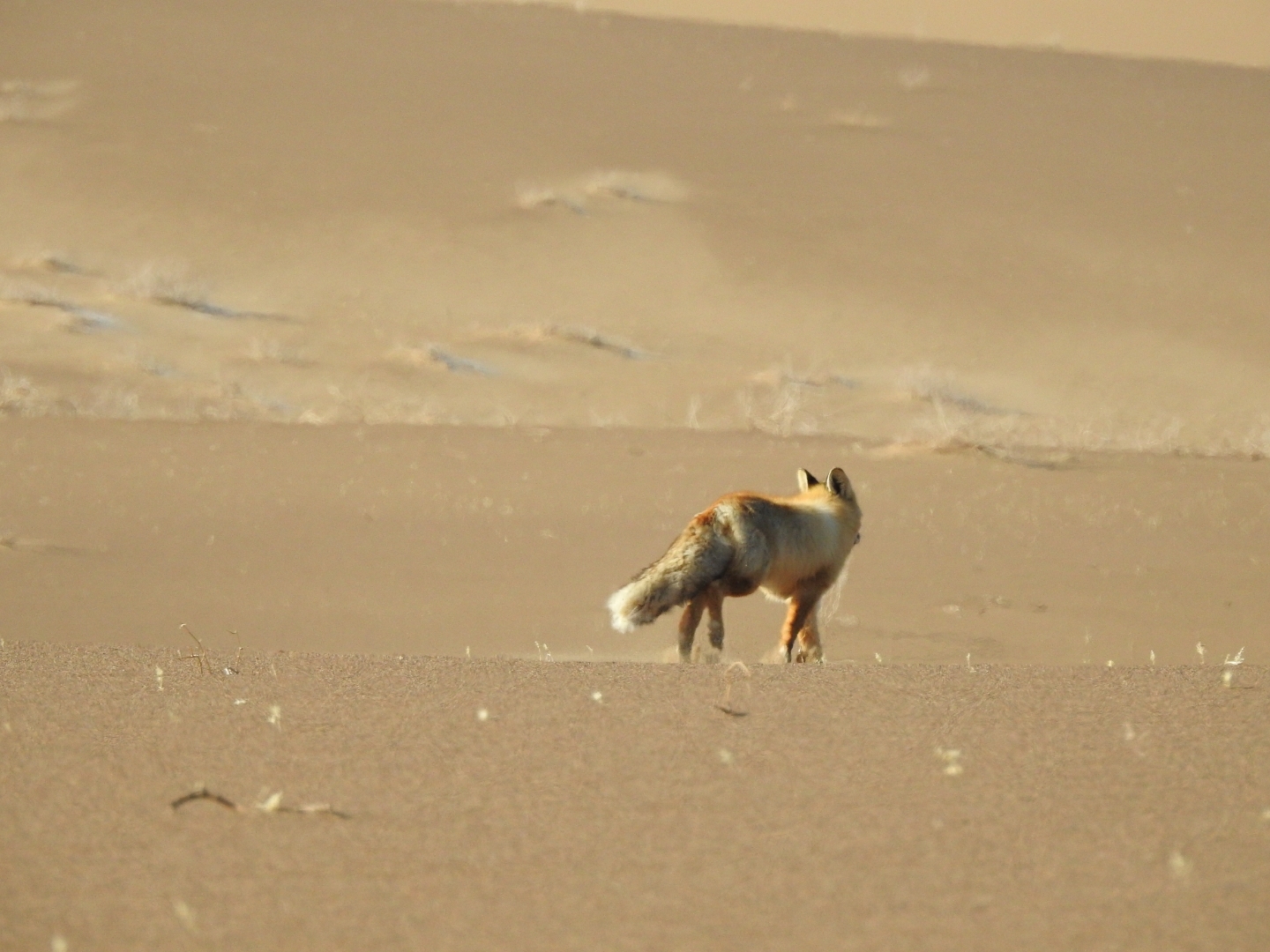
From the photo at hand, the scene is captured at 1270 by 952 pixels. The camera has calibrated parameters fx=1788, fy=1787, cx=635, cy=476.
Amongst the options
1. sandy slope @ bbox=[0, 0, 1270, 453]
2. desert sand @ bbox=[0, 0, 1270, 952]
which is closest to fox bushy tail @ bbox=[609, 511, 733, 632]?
desert sand @ bbox=[0, 0, 1270, 952]

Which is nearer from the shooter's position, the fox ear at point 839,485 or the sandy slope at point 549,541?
the fox ear at point 839,485

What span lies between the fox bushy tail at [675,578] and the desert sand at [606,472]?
42.8 inches

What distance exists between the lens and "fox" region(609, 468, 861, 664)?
7418 millimetres

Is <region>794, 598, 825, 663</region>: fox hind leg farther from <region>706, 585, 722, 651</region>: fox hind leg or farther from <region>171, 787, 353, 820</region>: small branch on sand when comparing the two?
<region>171, 787, 353, 820</region>: small branch on sand

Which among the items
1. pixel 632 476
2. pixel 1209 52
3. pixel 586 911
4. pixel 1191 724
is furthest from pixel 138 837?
pixel 1209 52

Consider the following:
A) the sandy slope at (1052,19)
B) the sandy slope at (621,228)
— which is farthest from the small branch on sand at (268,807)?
the sandy slope at (1052,19)

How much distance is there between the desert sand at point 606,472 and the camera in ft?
13.7

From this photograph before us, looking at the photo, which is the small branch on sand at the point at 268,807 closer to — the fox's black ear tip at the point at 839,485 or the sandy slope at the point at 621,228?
the fox's black ear tip at the point at 839,485

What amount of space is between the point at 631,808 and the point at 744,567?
312cm

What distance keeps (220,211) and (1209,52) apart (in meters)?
30.7

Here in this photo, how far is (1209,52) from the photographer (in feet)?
158

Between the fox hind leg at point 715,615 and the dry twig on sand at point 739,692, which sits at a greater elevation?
the dry twig on sand at point 739,692

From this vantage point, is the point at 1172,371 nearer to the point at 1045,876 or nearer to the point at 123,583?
the point at 123,583

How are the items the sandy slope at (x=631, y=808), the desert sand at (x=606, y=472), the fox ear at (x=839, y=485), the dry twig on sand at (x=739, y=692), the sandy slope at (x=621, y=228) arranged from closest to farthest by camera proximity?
the sandy slope at (x=631, y=808), the desert sand at (x=606, y=472), the dry twig on sand at (x=739, y=692), the fox ear at (x=839, y=485), the sandy slope at (x=621, y=228)
